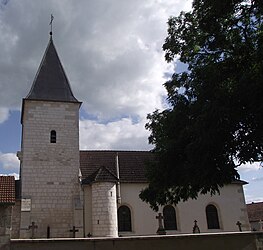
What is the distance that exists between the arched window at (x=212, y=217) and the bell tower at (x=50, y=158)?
29.8 feet

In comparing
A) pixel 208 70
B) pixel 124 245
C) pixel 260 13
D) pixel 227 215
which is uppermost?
pixel 260 13

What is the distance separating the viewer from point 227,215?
23141mm

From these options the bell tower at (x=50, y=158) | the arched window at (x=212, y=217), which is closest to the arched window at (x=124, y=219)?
the bell tower at (x=50, y=158)

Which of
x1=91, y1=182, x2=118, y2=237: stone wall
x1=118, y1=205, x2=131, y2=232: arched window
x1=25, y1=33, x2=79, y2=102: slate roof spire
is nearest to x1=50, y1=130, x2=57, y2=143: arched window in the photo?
x1=25, y1=33, x2=79, y2=102: slate roof spire

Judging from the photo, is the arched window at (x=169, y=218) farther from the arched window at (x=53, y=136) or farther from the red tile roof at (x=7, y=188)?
the red tile roof at (x=7, y=188)

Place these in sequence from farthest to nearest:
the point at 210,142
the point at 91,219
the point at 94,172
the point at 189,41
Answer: the point at 94,172
the point at 91,219
the point at 189,41
the point at 210,142

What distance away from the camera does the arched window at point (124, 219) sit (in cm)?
2155

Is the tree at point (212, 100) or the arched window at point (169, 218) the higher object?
the tree at point (212, 100)

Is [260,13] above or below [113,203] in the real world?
above

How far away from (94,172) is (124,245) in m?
11.4

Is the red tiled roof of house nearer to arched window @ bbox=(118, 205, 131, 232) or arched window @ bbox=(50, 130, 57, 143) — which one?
arched window @ bbox=(118, 205, 131, 232)

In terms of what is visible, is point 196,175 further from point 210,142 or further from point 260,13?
point 260,13

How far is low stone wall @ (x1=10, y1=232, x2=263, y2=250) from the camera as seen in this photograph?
1089 cm

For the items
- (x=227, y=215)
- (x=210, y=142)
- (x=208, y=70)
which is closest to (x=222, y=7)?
(x=208, y=70)
